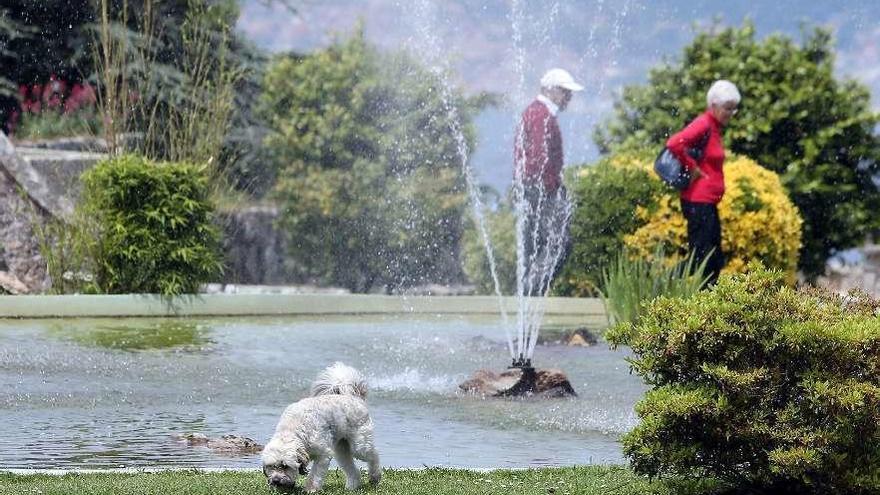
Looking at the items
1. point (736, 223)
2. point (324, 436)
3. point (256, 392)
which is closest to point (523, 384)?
point (256, 392)

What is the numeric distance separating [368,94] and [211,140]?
24.2ft

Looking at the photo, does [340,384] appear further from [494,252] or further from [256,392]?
[494,252]

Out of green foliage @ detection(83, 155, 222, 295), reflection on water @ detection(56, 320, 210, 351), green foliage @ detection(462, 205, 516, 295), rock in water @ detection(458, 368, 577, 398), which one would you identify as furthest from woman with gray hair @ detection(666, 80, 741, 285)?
green foliage @ detection(462, 205, 516, 295)

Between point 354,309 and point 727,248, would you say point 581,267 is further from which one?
point 354,309

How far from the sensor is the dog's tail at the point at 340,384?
6410mm

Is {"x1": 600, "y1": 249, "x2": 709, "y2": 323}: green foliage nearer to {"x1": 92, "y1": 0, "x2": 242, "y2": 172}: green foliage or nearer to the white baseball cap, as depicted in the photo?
the white baseball cap

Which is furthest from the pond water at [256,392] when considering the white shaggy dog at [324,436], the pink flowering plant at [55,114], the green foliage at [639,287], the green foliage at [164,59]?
the pink flowering plant at [55,114]

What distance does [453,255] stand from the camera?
26.4 meters

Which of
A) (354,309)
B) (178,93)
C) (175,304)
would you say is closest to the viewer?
(175,304)

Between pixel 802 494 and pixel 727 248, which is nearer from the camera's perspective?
pixel 802 494

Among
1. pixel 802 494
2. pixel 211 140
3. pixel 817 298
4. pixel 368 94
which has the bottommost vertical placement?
pixel 802 494

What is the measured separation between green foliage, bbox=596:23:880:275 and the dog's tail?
15.9 meters

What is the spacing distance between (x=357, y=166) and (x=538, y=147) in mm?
11037

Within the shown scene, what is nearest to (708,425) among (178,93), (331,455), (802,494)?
(802,494)
